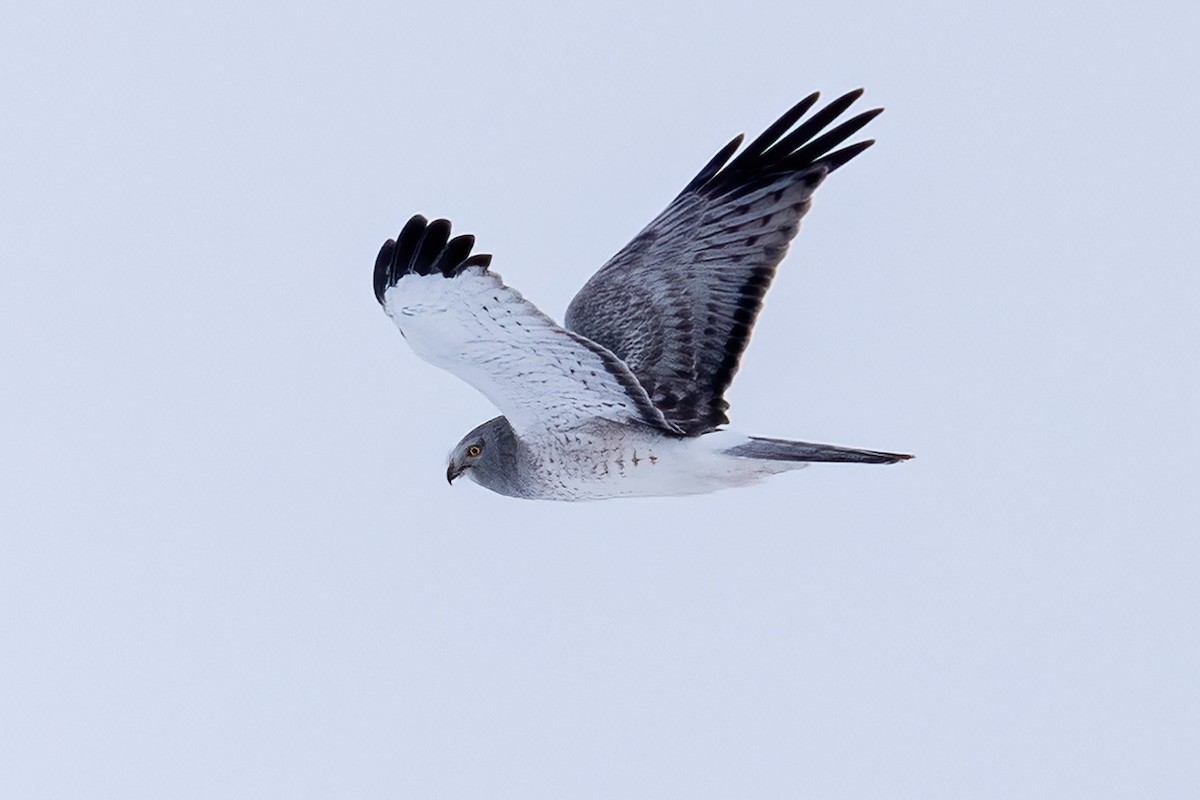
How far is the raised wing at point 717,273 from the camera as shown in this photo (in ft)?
29.6

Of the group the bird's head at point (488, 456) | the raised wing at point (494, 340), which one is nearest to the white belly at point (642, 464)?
the raised wing at point (494, 340)

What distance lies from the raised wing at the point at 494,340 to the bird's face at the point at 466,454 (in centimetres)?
59

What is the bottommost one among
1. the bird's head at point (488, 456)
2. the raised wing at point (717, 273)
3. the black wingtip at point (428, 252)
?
the bird's head at point (488, 456)

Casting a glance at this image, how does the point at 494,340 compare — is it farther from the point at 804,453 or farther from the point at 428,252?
the point at 804,453

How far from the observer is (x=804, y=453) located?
803 cm

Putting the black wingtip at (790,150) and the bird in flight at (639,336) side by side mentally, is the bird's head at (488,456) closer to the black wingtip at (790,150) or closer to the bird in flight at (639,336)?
the bird in flight at (639,336)

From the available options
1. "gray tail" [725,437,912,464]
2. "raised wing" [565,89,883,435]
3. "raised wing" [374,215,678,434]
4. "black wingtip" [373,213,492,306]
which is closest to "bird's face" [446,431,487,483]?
"raised wing" [374,215,678,434]

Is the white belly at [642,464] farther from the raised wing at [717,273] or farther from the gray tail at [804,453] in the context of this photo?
the raised wing at [717,273]

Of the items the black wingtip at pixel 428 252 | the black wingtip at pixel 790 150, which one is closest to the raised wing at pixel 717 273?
the black wingtip at pixel 790 150

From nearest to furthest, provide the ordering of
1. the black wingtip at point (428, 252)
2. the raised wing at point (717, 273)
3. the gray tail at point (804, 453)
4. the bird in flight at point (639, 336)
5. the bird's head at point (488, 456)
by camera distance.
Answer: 1. the black wingtip at point (428, 252)
2. the bird in flight at point (639, 336)
3. the gray tail at point (804, 453)
4. the bird's head at point (488, 456)
5. the raised wing at point (717, 273)

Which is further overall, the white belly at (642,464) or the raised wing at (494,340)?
the white belly at (642,464)

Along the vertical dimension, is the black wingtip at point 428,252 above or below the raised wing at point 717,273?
below

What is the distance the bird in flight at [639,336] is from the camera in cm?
711

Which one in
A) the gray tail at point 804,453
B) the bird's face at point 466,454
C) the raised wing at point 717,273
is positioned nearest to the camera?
the gray tail at point 804,453
